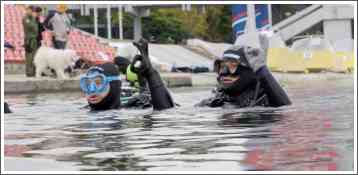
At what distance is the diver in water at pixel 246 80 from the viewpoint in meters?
10.1

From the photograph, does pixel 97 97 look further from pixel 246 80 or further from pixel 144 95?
pixel 246 80

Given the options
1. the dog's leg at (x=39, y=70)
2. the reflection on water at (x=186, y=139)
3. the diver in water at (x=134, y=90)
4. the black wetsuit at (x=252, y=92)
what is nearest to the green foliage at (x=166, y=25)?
Answer: the dog's leg at (x=39, y=70)

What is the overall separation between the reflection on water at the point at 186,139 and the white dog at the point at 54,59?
722cm

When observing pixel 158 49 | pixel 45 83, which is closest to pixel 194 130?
pixel 45 83

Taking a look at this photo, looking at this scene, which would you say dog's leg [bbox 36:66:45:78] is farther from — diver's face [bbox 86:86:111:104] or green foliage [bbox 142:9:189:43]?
green foliage [bbox 142:9:189:43]

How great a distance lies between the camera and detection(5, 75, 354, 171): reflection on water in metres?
5.17

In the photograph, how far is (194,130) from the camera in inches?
296

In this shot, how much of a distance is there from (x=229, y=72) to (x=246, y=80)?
19cm

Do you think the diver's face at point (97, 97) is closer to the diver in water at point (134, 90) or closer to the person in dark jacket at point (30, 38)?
the diver in water at point (134, 90)

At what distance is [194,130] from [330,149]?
2056mm

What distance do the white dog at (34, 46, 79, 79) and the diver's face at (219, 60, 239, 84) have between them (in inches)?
319

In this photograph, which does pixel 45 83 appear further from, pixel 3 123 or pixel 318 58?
pixel 318 58

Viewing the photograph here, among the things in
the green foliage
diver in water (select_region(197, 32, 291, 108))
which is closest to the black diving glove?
diver in water (select_region(197, 32, 291, 108))

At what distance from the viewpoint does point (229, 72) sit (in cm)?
1007
